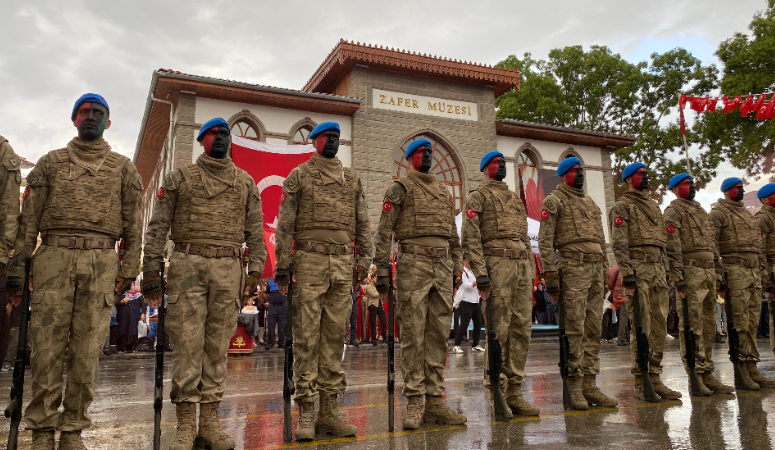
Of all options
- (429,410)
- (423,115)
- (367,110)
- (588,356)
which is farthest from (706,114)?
(429,410)

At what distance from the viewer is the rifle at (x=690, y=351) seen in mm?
6557

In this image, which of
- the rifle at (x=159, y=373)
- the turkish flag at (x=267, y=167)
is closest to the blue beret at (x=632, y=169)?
the rifle at (x=159, y=373)

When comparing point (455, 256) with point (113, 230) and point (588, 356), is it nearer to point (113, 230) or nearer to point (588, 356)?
point (588, 356)

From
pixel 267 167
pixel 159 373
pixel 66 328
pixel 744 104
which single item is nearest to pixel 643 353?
pixel 159 373

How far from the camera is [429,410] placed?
205 inches

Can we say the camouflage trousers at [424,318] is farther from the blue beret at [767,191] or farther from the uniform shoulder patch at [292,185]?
the blue beret at [767,191]

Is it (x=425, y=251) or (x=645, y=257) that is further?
(x=645, y=257)

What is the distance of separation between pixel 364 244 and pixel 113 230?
2050mm

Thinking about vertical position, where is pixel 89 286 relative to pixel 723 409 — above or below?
above

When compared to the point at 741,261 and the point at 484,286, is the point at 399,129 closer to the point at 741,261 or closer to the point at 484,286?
the point at 741,261

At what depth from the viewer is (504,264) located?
5969 millimetres

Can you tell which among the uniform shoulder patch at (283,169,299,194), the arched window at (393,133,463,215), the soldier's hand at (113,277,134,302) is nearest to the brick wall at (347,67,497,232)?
the arched window at (393,133,463,215)

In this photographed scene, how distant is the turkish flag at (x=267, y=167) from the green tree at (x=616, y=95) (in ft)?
58.2

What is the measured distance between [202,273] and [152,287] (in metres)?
0.36
